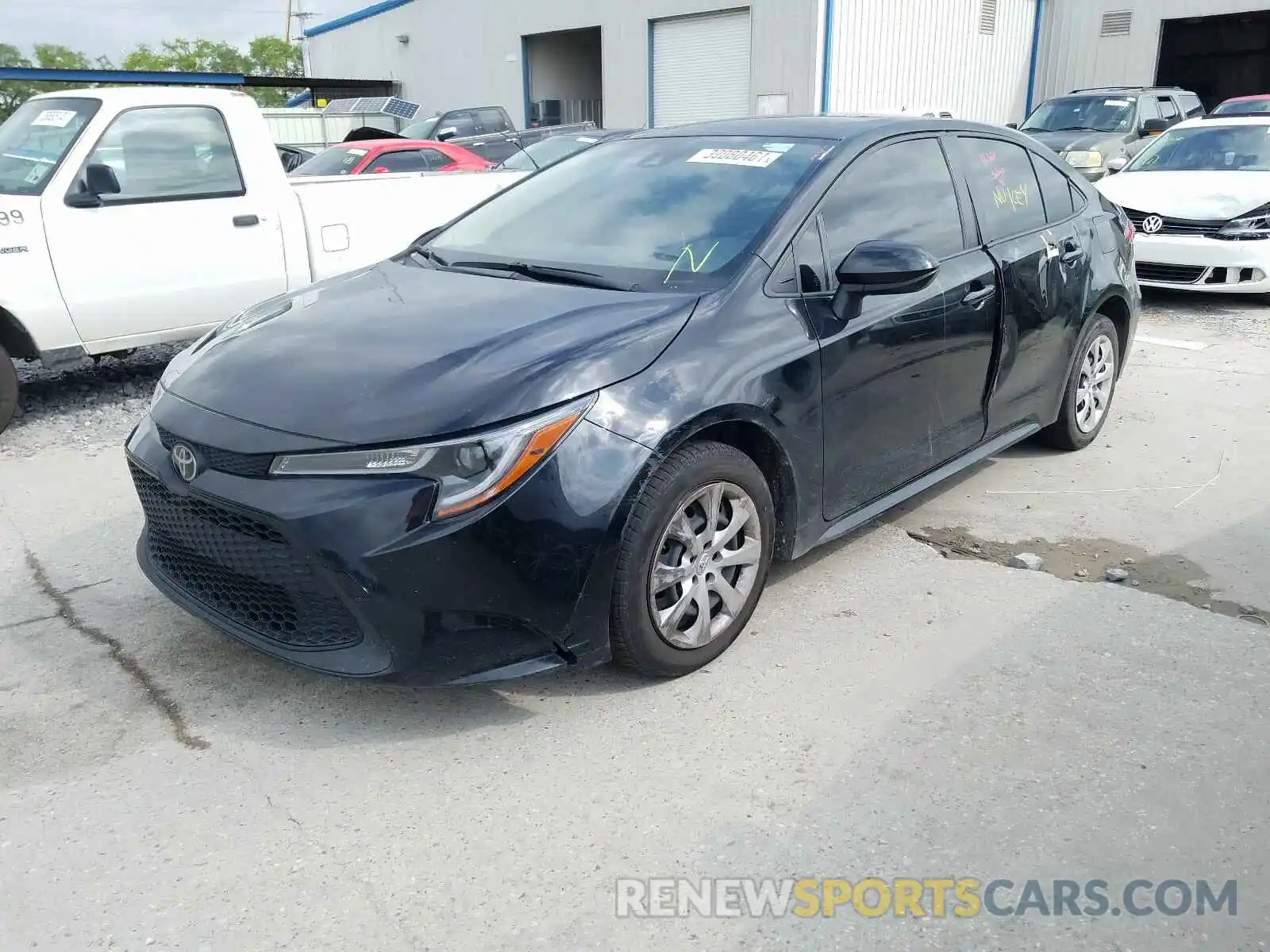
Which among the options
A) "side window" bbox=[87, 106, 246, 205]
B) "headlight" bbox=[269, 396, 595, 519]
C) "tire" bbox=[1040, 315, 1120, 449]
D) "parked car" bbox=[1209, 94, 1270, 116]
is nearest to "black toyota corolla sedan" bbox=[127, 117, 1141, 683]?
"headlight" bbox=[269, 396, 595, 519]

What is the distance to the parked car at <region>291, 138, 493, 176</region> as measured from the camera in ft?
42.5

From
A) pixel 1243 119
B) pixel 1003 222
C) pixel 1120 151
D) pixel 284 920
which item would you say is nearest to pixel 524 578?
pixel 284 920

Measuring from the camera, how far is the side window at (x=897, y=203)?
3941 mm

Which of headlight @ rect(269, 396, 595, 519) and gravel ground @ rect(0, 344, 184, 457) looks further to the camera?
gravel ground @ rect(0, 344, 184, 457)

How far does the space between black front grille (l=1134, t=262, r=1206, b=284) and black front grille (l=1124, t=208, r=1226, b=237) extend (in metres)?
0.30

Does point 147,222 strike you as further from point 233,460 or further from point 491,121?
point 491,121

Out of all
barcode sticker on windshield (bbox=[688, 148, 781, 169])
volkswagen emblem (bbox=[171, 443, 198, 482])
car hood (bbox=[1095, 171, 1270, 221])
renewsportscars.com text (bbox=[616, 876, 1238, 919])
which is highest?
barcode sticker on windshield (bbox=[688, 148, 781, 169])

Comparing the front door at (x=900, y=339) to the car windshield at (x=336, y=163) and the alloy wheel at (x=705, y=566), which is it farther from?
the car windshield at (x=336, y=163)

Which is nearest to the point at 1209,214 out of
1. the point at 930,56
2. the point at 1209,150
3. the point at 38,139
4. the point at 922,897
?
the point at 1209,150

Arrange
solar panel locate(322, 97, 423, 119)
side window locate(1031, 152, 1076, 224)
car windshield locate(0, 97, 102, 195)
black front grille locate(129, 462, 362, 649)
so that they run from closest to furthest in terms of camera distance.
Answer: black front grille locate(129, 462, 362, 649), side window locate(1031, 152, 1076, 224), car windshield locate(0, 97, 102, 195), solar panel locate(322, 97, 423, 119)

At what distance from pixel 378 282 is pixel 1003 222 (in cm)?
268

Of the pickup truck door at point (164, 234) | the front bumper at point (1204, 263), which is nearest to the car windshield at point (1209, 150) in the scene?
the front bumper at point (1204, 263)

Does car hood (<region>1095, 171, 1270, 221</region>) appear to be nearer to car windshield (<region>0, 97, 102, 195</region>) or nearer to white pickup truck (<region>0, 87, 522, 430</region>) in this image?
white pickup truck (<region>0, 87, 522, 430</region>)

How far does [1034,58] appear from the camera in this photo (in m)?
25.6
